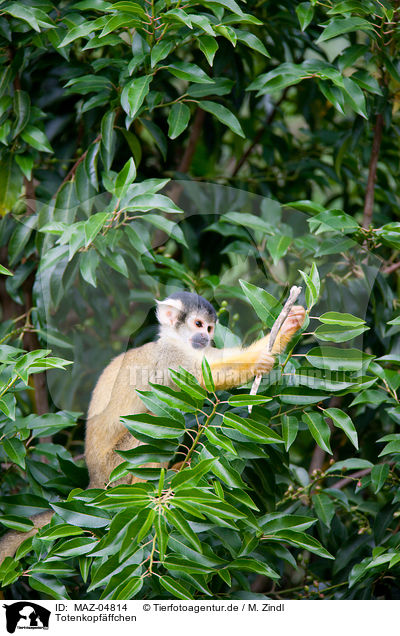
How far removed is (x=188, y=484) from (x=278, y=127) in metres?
2.51

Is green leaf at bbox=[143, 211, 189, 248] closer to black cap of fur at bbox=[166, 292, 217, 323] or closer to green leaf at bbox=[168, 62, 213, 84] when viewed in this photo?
black cap of fur at bbox=[166, 292, 217, 323]

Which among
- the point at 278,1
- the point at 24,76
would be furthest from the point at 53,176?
the point at 278,1

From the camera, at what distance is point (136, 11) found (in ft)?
6.70

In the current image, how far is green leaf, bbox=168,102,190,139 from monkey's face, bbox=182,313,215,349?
2.34ft

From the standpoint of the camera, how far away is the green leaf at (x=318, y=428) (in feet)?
5.87

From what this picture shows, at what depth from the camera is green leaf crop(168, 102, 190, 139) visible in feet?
7.59

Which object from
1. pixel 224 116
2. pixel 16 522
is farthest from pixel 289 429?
pixel 224 116

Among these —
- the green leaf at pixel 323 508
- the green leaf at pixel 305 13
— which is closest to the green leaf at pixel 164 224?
the green leaf at pixel 305 13

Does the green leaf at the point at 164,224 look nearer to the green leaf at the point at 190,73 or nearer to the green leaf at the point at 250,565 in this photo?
the green leaf at the point at 190,73

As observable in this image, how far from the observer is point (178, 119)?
2365 mm

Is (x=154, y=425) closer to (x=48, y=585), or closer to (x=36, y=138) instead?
(x=48, y=585)

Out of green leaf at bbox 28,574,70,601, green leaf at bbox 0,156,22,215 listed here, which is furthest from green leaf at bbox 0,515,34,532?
green leaf at bbox 0,156,22,215

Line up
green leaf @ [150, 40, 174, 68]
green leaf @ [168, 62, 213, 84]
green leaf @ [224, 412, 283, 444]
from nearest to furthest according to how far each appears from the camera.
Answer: green leaf @ [224, 412, 283, 444] < green leaf @ [150, 40, 174, 68] < green leaf @ [168, 62, 213, 84]

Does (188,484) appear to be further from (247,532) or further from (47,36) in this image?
(47,36)
